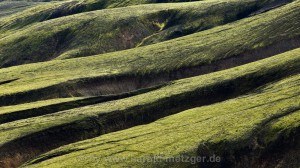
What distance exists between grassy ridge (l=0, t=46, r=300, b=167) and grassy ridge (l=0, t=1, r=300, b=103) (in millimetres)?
23694

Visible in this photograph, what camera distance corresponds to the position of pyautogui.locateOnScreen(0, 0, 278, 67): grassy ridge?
15850 centimetres

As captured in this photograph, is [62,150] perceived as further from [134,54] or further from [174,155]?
[134,54]

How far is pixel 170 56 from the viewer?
12800 centimetres

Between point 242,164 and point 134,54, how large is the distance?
8361 centimetres

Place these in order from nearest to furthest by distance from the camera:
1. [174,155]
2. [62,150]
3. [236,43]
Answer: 1. [174,155]
2. [62,150]
3. [236,43]

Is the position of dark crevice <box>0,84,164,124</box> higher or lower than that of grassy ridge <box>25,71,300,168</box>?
lower

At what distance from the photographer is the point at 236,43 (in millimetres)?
122125

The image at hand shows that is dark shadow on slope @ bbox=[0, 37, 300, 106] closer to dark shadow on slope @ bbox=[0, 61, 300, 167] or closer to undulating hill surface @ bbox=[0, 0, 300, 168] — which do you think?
undulating hill surface @ bbox=[0, 0, 300, 168]

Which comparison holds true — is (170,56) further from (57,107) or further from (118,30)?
(118,30)

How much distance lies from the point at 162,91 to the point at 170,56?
112ft

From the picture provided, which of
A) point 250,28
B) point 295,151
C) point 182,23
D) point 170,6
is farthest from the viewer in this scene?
point 170,6

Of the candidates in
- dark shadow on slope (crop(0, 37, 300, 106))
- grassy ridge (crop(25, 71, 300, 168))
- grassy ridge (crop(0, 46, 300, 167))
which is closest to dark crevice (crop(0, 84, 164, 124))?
grassy ridge (crop(0, 46, 300, 167))

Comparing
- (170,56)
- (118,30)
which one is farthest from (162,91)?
(118,30)

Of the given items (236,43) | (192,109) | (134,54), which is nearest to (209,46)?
(236,43)
